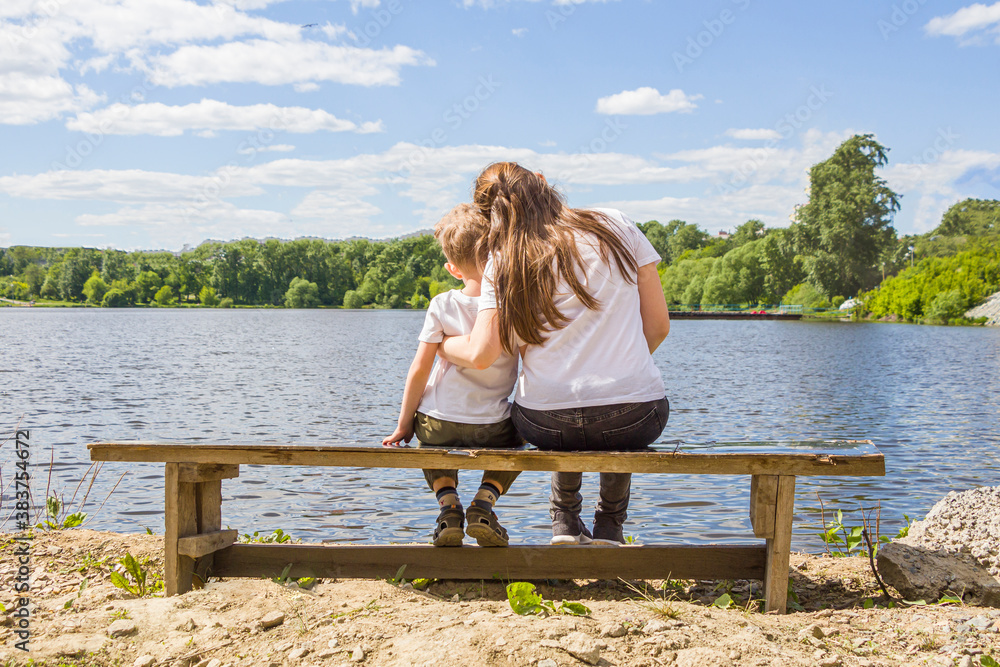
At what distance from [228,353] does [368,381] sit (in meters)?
12.7

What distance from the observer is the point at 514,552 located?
11.8 ft

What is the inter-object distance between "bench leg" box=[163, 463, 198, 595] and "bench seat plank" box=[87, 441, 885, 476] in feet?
0.38

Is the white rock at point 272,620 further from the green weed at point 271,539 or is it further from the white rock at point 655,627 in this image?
the white rock at point 655,627

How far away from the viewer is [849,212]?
70375 millimetres

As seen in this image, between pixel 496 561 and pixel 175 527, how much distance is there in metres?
1.37

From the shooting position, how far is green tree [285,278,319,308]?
117 metres

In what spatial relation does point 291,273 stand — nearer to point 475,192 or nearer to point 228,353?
point 228,353

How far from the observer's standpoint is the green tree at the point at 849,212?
7075 cm

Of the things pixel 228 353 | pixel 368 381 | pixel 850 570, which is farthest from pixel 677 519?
pixel 228 353

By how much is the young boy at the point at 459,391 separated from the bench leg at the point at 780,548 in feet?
3.69

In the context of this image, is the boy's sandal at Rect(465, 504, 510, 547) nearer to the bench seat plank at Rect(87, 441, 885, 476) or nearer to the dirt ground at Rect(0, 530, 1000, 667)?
the dirt ground at Rect(0, 530, 1000, 667)

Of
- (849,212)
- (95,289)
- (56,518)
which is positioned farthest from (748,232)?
(56,518)

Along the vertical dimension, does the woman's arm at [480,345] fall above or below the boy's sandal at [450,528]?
above

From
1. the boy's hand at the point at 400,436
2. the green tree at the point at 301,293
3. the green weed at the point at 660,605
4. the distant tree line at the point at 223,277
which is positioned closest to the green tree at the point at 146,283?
the distant tree line at the point at 223,277
